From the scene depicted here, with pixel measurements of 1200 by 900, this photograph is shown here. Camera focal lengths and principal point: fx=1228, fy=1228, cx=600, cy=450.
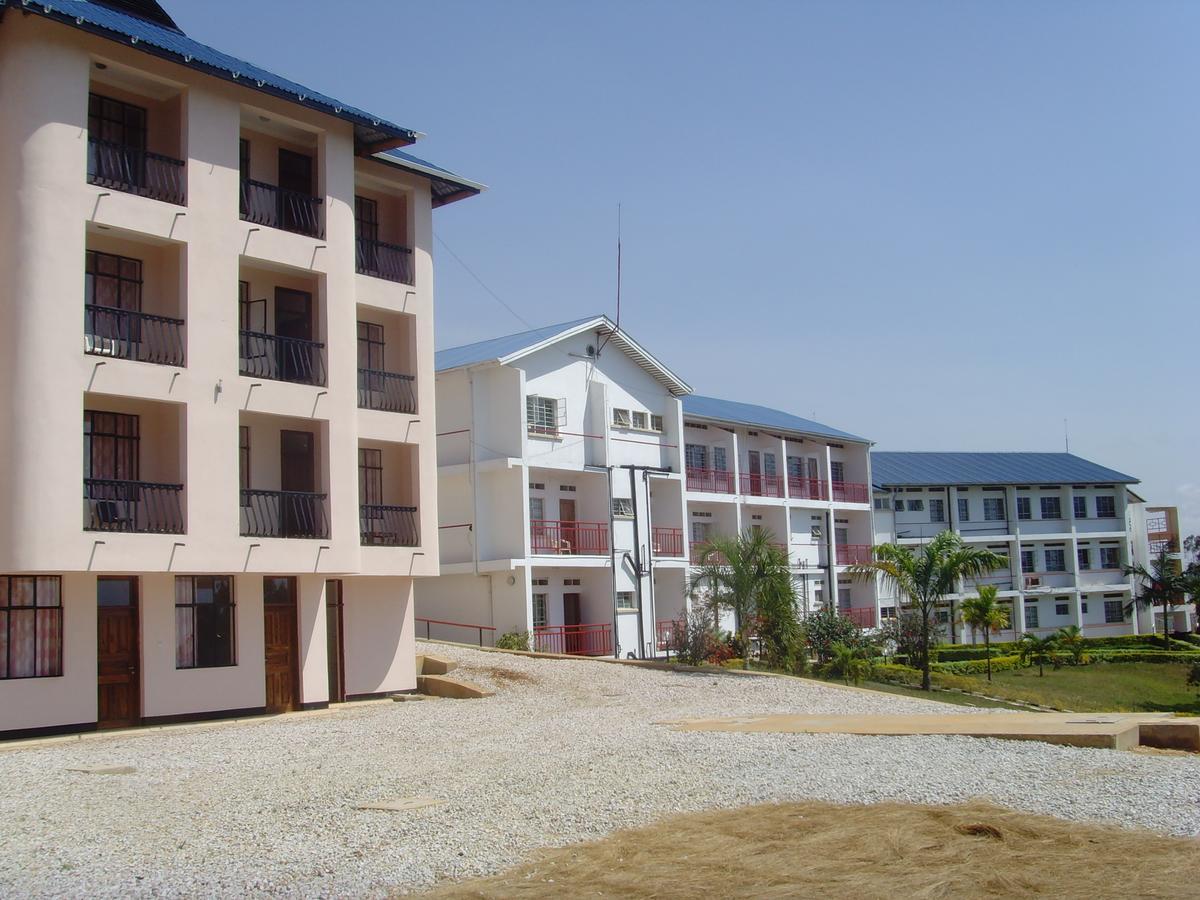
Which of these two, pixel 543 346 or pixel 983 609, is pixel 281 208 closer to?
pixel 543 346

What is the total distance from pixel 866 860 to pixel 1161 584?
57740mm

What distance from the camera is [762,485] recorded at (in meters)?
47.9

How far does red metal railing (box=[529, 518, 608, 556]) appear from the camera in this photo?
35938 millimetres

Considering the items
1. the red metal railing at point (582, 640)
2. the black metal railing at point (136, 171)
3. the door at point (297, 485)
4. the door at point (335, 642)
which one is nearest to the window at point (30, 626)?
the door at point (297, 485)

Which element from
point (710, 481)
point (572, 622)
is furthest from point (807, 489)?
point (572, 622)

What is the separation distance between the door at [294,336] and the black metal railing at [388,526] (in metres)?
3.04

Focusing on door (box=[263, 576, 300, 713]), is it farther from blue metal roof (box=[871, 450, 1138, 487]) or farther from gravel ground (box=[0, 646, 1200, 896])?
blue metal roof (box=[871, 450, 1138, 487])

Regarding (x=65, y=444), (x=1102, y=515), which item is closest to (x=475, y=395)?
(x=65, y=444)

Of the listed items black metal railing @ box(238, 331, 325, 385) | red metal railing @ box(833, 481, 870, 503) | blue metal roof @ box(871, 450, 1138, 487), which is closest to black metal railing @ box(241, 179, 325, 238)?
black metal railing @ box(238, 331, 325, 385)

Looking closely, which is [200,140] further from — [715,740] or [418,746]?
[715,740]

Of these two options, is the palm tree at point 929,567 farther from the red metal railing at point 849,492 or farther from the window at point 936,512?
the window at point 936,512

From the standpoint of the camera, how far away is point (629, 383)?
132ft

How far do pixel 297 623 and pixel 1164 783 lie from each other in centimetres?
1506

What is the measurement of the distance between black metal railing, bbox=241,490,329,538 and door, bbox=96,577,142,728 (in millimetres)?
2394
